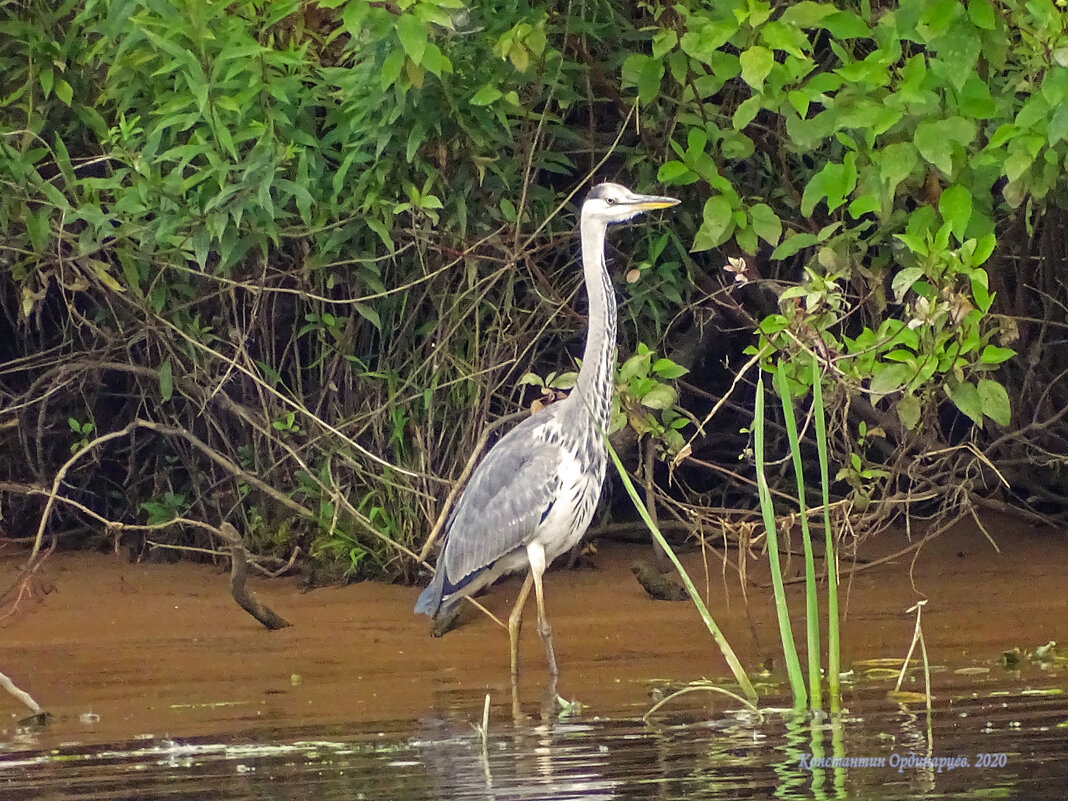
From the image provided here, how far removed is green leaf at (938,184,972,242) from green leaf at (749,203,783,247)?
2.46 feet

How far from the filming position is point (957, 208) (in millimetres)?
4793

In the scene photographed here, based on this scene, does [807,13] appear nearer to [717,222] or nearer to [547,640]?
[717,222]

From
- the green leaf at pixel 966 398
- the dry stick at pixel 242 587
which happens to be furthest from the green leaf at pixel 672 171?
the dry stick at pixel 242 587

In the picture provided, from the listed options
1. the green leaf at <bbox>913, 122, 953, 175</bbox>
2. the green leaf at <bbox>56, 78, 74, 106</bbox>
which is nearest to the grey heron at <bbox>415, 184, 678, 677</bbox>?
the green leaf at <bbox>913, 122, 953, 175</bbox>

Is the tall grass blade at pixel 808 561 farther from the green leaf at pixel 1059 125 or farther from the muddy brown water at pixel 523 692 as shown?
the green leaf at pixel 1059 125

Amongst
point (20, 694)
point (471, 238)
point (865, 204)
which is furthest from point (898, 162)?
point (20, 694)

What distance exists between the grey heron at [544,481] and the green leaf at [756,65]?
A: 0.98 m

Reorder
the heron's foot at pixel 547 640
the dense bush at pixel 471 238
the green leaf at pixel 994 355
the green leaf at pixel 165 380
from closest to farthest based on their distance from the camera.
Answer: the green leaf at pixel 994 355, the dense bush at pixel 471 238, the heron's foot at pixel 547 640, the green leaf at pixel 165 380

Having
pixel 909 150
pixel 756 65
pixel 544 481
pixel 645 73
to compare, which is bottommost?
pixel 544 481

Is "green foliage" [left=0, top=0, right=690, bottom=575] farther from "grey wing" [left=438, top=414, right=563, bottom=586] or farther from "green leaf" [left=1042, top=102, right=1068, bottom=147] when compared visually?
"green leaf" [left=1042, top=102, right=1068, bottom=147]

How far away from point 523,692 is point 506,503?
1.04 metres

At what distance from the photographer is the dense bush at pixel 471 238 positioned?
4816 mm

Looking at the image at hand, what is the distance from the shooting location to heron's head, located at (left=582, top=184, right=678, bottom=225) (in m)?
5.72

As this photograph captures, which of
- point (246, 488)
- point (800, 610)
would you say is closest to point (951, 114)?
point (800, 610)
